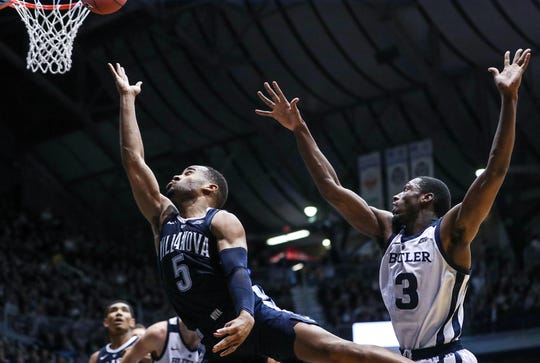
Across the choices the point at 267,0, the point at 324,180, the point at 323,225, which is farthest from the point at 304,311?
the point at 324,180

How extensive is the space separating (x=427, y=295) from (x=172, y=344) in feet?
13.7

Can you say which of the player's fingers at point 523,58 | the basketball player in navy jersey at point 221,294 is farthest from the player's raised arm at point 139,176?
the player's fingers at point 523,58

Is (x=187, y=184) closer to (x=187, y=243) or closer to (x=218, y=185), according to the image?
(x=218, y=185)

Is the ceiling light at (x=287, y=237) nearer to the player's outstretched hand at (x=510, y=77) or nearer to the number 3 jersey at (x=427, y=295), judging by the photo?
the number 3 jersey at (x=427, y=295)

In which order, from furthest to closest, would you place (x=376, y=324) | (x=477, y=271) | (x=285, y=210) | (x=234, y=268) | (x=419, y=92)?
(x=285, y=210), (x=419, y=92), (x=477, y=271), (x=376, y=324), (x=234, y=268)

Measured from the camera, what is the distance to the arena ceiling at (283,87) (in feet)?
85.8

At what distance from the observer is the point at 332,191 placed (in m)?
6.98

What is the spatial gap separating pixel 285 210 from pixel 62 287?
428 inches

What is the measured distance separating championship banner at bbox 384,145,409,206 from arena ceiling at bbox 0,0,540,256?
4.01 ft

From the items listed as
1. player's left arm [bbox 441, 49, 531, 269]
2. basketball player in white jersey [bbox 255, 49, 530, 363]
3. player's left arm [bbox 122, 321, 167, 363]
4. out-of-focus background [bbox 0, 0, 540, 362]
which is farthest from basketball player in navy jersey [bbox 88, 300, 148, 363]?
out-of-focus background [bbox 0, 0, 540, 362]

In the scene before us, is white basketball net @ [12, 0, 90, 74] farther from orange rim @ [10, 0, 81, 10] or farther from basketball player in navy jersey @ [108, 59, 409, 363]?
basketball player in navy jersey @ [108, 59, 409, 363]

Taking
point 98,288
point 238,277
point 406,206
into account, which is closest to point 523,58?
point 406,206

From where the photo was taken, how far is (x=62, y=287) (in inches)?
1067

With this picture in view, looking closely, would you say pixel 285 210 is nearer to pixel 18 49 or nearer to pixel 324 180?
pixel 18 49
